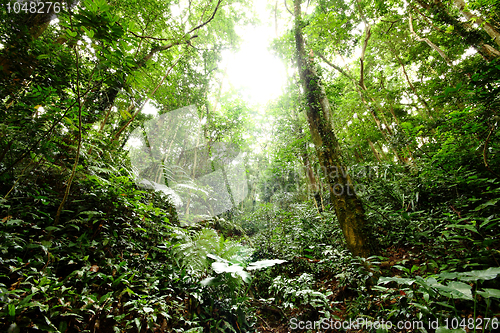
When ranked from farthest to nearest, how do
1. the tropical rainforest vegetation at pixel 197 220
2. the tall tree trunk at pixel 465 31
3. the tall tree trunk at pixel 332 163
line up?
1. the tall tree trunk at pixel 465 31
2. the tall tree trunk at pixel 332 163
3. the tropical rainforest vegetation at pixel 197 220

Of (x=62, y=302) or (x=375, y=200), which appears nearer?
(x=62, y=302)

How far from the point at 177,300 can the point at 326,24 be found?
587cm

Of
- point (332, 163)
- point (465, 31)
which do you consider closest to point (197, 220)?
point (332, 163)

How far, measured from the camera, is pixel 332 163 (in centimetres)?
343

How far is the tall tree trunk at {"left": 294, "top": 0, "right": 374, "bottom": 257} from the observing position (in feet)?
9.50

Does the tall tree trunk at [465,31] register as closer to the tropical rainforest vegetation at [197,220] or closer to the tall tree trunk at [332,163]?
the tropical rainforest vegetation at [197,220]

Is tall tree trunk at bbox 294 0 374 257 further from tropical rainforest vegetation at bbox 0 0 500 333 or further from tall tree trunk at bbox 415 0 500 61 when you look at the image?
tall tree trunk at bbox 415 0 500 61

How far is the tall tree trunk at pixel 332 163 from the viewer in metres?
2.89

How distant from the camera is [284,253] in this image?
3664mm

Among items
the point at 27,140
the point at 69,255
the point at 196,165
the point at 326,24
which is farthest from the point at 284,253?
the point at 196,165

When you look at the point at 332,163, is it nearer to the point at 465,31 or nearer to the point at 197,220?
the point at 197,220

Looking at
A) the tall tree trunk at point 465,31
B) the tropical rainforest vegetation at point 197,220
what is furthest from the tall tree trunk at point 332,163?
the tall tree trunk at point 465,31

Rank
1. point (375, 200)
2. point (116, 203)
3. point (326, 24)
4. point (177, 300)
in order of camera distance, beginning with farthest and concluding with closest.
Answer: point (326, 24) → point (375, 200) → point (116, 203) → point (177, 300)

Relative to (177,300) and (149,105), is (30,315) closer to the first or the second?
(177,300)
